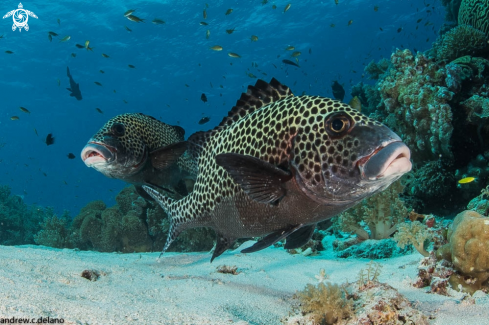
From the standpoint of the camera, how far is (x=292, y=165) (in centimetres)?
270

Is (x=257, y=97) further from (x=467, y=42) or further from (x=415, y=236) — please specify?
(x=467, y=42)

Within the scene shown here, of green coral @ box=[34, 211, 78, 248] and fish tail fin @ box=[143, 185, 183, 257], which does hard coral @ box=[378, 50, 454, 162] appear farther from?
green coral @ box=[34, 211, 78, 248]

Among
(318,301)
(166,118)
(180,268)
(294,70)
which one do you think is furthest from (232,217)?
(166,118)

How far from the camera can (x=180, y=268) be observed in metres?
5.25

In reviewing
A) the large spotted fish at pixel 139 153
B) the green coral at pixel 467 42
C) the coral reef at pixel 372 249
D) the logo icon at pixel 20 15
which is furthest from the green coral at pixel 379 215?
the logo icon at pixel 20 15

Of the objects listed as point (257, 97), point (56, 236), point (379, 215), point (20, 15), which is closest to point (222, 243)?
point (257, 97)

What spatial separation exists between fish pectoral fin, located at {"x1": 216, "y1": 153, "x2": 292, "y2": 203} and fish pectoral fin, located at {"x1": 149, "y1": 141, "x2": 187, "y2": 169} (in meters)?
2.32

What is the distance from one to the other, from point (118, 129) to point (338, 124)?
3574 millimetres

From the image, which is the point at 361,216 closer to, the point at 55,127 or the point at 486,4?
the point at 486,4

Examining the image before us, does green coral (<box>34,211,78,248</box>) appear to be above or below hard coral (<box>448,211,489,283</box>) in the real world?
below

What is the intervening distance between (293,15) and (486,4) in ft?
129

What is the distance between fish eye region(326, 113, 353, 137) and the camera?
8.37 ft

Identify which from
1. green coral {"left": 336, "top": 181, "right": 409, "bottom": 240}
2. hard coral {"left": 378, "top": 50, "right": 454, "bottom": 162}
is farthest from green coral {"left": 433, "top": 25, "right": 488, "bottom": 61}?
green coral {"left": 336, "top": 181, "right": 409, "bottom": 240}

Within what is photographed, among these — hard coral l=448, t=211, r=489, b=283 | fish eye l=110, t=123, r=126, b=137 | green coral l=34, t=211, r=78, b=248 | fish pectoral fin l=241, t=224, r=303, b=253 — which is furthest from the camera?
green coral l=34, t=211, r=78, b=248
